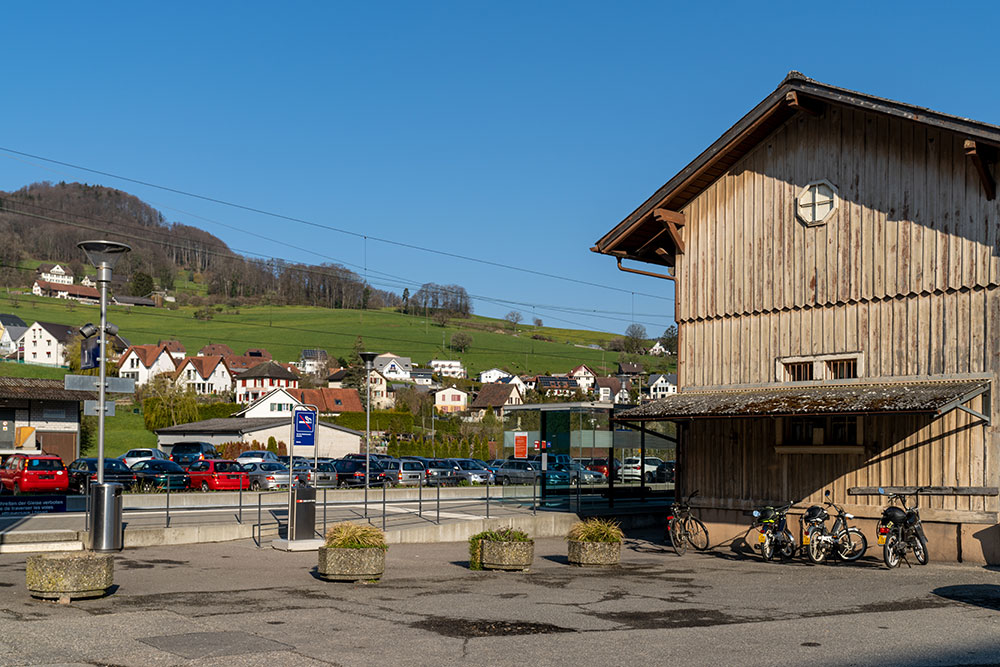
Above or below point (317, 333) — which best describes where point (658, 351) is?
below

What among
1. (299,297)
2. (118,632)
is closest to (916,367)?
(118,632)

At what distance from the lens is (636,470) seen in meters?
34.0

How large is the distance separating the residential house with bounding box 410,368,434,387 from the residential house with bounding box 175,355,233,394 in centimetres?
3029

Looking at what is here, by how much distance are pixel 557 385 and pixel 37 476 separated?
11524 cm

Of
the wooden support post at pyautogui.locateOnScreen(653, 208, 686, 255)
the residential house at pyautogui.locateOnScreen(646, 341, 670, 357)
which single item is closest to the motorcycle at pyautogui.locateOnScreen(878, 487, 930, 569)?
the wooden support post at pyautogui.locateOnScreen(653, 208, 686, 255)

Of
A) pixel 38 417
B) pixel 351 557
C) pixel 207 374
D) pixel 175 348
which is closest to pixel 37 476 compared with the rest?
pixel 38 417

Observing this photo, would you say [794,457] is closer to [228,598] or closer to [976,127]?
[976,127]

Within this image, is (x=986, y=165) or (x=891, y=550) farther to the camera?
(x=986, y=165)

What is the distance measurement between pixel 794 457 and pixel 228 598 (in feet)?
39.0

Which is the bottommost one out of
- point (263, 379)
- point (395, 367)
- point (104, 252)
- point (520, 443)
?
point (520, 443)

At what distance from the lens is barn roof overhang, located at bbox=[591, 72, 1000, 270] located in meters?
17.6

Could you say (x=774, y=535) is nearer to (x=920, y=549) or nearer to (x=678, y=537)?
(x=678, y=537)

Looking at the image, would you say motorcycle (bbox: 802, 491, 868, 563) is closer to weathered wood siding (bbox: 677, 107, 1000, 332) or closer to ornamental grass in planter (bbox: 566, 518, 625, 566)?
ornamental grass in planter (bbox: 566, 518, 625, 566)

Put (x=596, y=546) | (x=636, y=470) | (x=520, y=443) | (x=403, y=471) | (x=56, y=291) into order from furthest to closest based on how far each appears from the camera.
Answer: (x=56, y=291) → (x=403, y=471) → (x=636, y=470) → (x=520, y=443) → (x=596, y=546)
